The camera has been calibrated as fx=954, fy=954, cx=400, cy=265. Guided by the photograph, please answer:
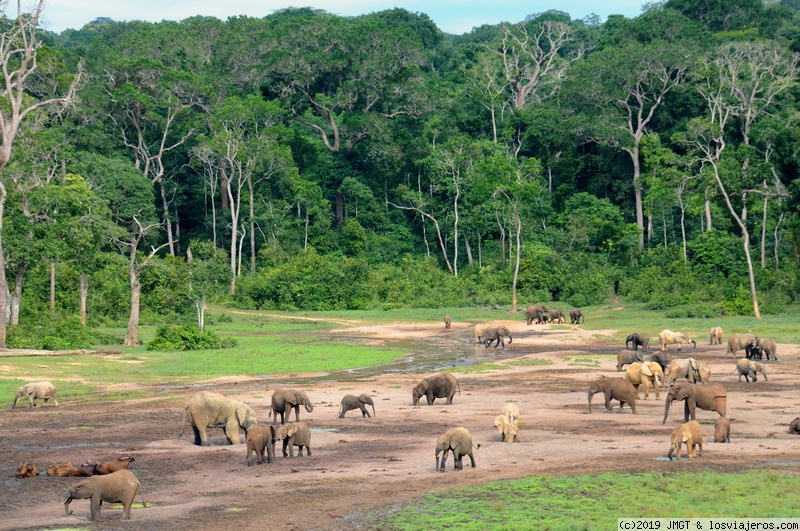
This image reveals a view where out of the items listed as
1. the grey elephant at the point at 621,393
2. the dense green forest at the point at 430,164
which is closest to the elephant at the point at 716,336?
the dense green forest at the point at 430,164

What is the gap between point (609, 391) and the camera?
24.9 meters

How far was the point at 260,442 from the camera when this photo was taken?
18906 millimetres

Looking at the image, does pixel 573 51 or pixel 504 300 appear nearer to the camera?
pixel 504 300

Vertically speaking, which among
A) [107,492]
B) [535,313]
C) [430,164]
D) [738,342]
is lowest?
[107,492]

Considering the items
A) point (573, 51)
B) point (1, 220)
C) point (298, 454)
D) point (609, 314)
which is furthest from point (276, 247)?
point (298, 454)

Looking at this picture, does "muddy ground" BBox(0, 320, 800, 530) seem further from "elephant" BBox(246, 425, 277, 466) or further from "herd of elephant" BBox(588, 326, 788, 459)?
"herd of elephant" BBox(588, 326, 788, 459)

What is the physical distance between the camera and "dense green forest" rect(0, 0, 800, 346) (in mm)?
66500

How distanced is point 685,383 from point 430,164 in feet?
204

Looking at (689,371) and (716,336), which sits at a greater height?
(716,336)

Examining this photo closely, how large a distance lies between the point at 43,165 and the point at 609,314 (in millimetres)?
35167

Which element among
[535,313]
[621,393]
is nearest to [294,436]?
[621,393]

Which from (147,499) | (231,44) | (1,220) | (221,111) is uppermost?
(231,44)

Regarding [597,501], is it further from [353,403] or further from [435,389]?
[435,389]

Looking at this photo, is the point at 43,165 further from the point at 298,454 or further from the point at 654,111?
the point at 654,111
